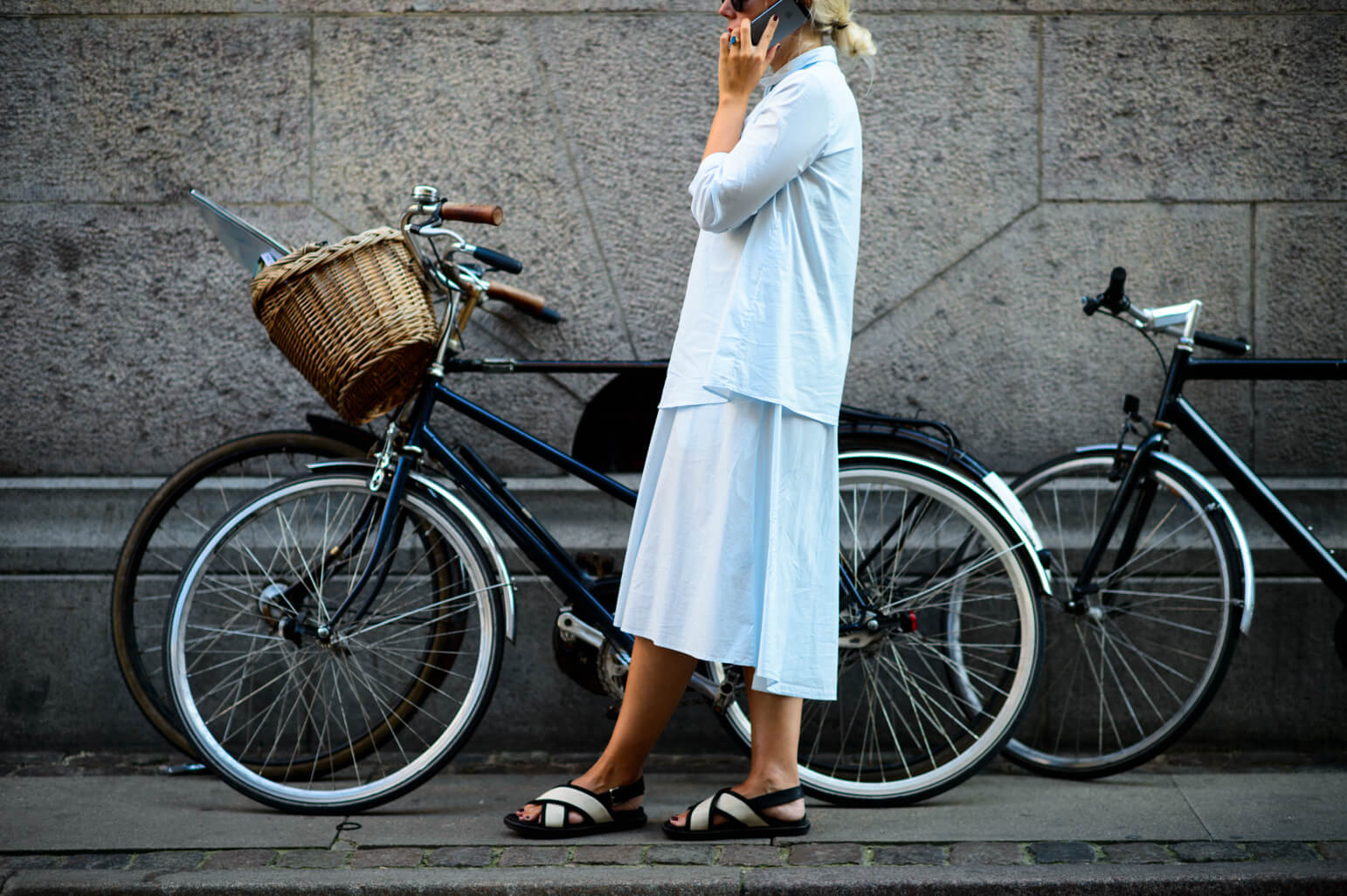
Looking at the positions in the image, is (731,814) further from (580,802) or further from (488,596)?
(488,596)

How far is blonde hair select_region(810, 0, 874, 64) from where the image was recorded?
9.35 feet

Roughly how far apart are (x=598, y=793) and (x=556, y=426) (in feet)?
4.54

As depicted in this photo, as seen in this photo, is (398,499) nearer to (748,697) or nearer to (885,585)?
(748,697)

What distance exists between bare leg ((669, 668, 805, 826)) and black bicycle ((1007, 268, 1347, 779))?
91 cm

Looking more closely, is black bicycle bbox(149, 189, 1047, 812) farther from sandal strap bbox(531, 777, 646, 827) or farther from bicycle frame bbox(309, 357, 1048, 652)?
sandal strap bbox(531, 777, 646, 827)

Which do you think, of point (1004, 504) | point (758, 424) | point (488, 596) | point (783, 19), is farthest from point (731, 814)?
point (783, 19)

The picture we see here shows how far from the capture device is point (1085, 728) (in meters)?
3.96

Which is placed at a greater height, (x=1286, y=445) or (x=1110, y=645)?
(x=1286, y=445)

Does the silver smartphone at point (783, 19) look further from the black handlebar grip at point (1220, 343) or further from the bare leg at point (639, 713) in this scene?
the black handlebar grip at point (1220, 343)

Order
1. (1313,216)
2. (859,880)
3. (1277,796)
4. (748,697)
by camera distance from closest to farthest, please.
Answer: (859,880), (748,697), (1277,796), (1313,216)

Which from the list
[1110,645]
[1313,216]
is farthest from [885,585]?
[1313,216]

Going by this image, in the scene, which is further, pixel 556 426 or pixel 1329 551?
pixel 556 426

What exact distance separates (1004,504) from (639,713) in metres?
1.16

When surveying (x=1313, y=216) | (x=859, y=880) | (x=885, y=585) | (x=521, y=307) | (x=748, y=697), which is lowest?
(x=859, y=880)
